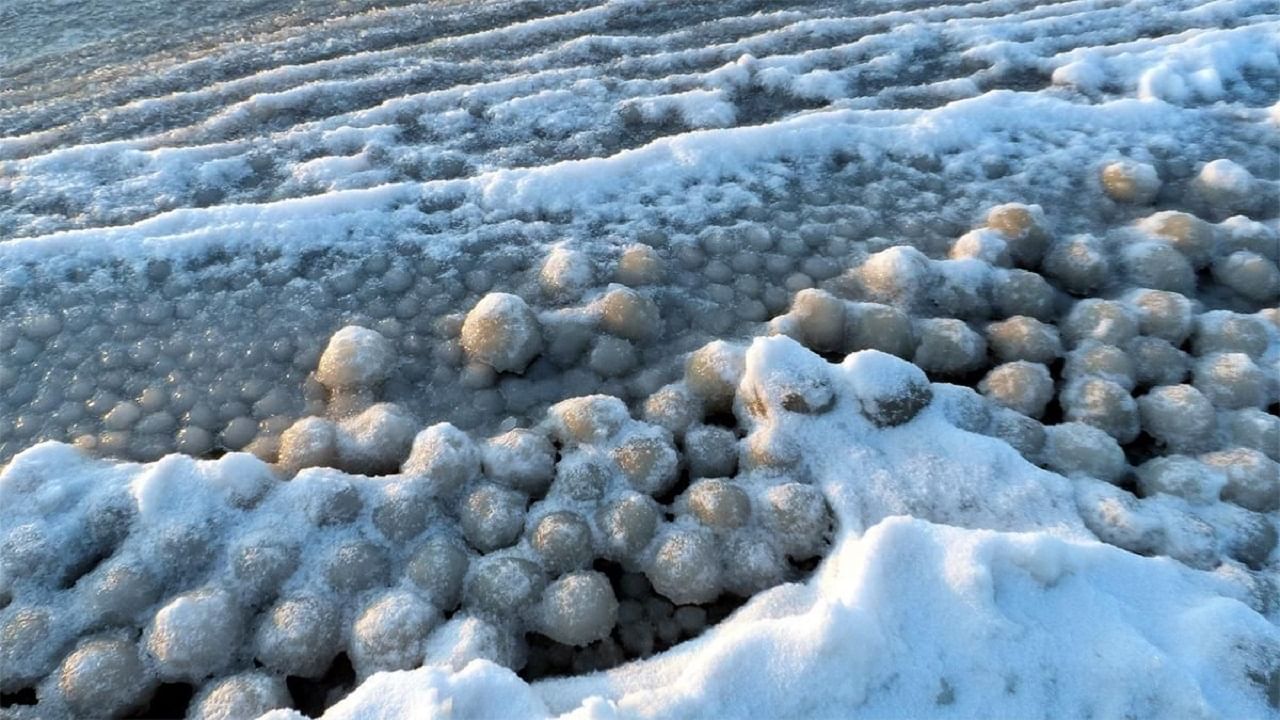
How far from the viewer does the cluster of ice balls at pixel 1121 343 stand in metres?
1.13

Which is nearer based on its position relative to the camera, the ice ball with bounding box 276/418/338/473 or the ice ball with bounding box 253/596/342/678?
the ice ball with bounding box 253/596/342/678

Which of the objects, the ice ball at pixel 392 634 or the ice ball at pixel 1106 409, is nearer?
the ice ball at pixel 392 634

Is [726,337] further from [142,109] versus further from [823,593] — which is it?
[142,109]

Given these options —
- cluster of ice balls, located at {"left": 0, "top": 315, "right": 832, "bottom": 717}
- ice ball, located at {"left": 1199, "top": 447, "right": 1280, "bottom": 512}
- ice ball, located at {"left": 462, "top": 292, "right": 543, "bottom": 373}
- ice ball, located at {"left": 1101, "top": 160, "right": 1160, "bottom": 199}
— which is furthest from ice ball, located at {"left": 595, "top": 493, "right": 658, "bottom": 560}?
ice ball, located at {"left": 1101, "top": 160, "right": 1160, "bottom": 199}

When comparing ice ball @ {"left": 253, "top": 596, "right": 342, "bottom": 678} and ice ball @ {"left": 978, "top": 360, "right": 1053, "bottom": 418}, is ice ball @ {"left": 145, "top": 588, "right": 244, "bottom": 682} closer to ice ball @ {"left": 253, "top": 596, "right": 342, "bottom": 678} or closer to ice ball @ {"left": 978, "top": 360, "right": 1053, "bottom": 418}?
ice ball @ {"left": 253, "top": 596, "right": 342, "bottom": 678}

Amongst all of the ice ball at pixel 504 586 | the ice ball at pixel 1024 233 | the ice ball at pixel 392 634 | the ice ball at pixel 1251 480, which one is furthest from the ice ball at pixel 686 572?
the ice ball at pixel 1024 233

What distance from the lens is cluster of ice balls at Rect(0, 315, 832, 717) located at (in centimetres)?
100

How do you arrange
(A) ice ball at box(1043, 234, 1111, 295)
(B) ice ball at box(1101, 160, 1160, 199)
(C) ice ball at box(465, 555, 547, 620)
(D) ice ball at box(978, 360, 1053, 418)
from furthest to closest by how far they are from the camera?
(B) ice ball at box(1101, 160, 1160, 199), (A) ice ball at box(1043, 234, 1111, 295), (D) ice ball at box(978, 360, 1053, 418), (C) ice ball at box(465, 555, 547, 620)

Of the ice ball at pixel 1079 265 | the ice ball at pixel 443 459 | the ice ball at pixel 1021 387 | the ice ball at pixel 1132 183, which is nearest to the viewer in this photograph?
the ice ball at pixel 443 459

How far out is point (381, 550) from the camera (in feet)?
3.56

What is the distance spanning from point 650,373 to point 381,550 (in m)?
0.42

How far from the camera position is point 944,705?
910 mm

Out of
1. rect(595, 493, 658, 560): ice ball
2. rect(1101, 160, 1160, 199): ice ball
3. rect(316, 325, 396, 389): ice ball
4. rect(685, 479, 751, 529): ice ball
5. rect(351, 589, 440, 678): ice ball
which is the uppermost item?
rect(1101, 160, 1160, 199): ice ball

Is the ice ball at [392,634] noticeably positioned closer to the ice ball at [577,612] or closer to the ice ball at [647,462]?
the ice ball at [577,612]
